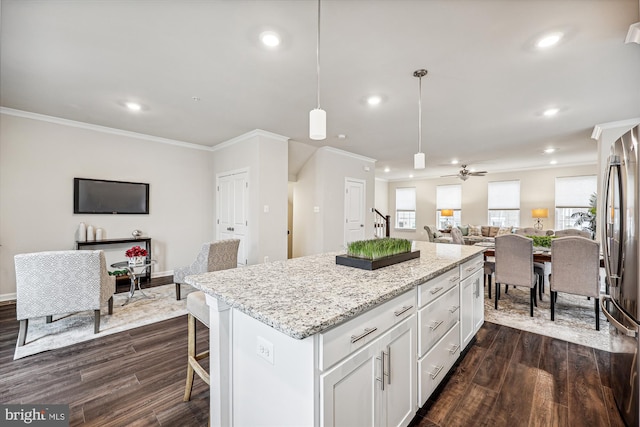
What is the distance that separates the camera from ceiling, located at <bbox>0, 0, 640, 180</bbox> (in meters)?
1.91

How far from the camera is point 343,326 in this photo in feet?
3.62

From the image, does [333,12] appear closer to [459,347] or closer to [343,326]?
[343,326]

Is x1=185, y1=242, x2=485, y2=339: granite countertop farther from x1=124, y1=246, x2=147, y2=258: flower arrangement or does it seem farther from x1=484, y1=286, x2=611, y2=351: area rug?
x1=124, y1=246, x2=147, y2=258: flower arrangement

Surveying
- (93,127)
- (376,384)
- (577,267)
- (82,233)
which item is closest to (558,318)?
(577,267)

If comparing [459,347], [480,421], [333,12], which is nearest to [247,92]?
[333,12]

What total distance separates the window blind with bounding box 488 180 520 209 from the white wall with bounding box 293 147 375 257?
552 cm

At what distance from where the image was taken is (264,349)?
1.18 m

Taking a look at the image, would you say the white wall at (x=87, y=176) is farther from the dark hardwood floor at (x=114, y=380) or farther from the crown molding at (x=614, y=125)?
the crown molding at (x=614, y=125)

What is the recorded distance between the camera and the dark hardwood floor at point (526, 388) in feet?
5.66

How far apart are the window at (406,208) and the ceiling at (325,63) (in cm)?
652

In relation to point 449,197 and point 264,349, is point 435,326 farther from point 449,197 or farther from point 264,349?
point 449,197

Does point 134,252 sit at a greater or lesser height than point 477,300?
greater

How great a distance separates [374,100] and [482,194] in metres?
7.67

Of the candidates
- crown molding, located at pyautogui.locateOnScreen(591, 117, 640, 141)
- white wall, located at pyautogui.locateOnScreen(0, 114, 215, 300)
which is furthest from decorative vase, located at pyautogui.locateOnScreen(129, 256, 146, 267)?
crown molding, located at pyautogui.locateOnScreen(591, 117, 640, 141)
